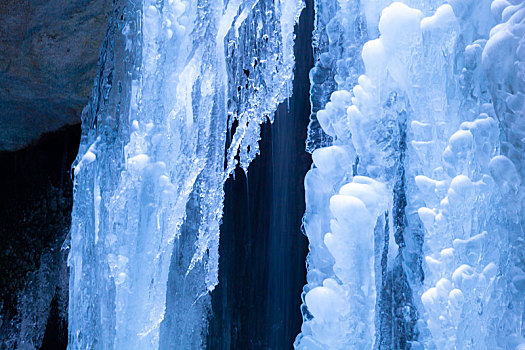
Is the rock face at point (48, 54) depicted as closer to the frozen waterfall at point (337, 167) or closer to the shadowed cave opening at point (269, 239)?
the frozen waterfall at point (337, 167)

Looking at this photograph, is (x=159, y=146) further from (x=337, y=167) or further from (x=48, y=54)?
(x=48, y=54)

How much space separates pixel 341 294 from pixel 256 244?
5.32 feet

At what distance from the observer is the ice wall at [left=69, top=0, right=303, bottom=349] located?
2361mm

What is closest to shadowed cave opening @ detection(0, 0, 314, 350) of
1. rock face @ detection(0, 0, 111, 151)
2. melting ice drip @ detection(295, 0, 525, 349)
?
rock face @ detection(0, 0, 111, 151)

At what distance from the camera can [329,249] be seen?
1.74 meters

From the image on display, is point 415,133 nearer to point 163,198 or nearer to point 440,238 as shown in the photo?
point 440,238

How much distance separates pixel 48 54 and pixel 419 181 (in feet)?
7.83

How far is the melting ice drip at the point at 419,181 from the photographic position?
1364 mm

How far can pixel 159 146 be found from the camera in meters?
2.50

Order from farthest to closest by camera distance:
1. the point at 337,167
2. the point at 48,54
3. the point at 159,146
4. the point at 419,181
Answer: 1. the point at 48,54
2. the point at 159,146
3. the point at 337,167
4. the point at 419,181

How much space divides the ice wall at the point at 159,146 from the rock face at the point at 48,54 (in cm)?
56

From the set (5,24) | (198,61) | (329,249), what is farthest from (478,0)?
(5,24)

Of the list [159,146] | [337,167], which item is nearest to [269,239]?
[159,146]

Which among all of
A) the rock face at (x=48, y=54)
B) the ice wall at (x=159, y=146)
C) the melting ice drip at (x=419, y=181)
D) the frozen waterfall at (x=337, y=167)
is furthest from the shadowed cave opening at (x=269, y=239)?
the melting ice drip at (x=419, y=181)
